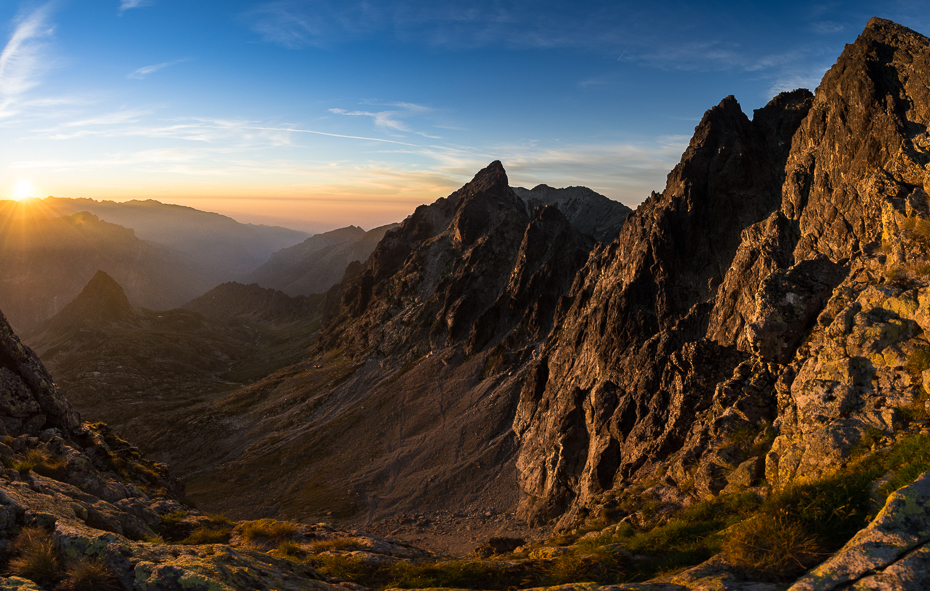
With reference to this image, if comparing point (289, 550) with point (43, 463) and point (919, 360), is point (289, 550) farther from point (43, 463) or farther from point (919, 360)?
point (919, 360)

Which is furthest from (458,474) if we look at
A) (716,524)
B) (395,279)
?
(395,279)

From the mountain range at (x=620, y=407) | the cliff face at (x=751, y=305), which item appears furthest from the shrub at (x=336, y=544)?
the cliff face at (x=751, y=305)

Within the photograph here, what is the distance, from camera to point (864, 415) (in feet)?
44.5

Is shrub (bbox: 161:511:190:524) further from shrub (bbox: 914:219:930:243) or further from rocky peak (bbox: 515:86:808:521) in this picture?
rocky peak (bbox: 515:86:808:521)

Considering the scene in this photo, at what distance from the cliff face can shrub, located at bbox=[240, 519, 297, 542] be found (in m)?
19.1

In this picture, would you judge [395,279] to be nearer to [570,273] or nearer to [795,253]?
[570,273]

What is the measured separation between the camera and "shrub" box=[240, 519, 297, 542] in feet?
67.1

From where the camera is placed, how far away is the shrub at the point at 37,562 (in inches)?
369

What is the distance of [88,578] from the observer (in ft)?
30.6

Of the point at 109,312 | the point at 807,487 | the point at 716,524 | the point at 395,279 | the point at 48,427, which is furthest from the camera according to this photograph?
the point at 109,312

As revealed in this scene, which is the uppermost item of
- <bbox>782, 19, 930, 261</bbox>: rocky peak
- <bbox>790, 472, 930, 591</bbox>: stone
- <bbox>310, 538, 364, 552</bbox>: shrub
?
<bbox>782, 19, 930, 261</bbox>: rocky peak

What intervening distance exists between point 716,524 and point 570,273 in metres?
91.3

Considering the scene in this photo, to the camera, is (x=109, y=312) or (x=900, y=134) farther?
(x=109, y=312)

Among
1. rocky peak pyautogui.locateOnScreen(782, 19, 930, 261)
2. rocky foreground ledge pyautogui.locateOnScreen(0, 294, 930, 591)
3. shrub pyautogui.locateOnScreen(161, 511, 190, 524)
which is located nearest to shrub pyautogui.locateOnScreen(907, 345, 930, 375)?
rocky foreground ledge pyautogui.locateOnScreen(0, 294, 930, 591)
